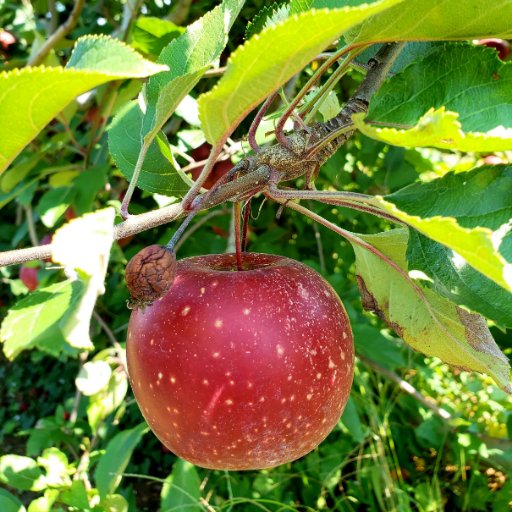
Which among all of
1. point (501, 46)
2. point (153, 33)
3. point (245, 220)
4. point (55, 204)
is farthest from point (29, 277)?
point (501, 46)

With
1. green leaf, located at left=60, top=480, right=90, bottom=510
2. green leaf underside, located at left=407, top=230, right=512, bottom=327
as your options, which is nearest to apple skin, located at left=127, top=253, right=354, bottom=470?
green leaf underside, located at left=407, top=230, right=512, bottom=327

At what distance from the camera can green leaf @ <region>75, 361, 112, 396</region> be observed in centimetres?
110

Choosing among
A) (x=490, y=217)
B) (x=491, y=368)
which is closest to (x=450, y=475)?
(x=491, y=368)

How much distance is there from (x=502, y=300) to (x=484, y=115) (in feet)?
0.47

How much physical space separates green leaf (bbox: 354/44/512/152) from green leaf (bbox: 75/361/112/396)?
2.66 ft

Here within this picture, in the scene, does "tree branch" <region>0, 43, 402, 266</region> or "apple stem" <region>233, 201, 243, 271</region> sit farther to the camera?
"apple stem" <region>233, 201, 243, 271</region>

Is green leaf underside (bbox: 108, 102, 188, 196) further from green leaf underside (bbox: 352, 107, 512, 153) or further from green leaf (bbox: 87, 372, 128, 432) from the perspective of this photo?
green leaf (bbox: 87, 372, 128, 432)

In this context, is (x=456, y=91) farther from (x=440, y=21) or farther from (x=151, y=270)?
(x=151, y=270)

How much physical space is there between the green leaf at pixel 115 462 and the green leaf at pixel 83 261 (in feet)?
2.69

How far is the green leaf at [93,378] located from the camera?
3.59ft

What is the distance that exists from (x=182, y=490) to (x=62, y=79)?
94cm

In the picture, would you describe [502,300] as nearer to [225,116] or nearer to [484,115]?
[484,115]

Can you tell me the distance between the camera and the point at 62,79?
1.17 feet

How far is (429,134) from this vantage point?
0.36 meters
